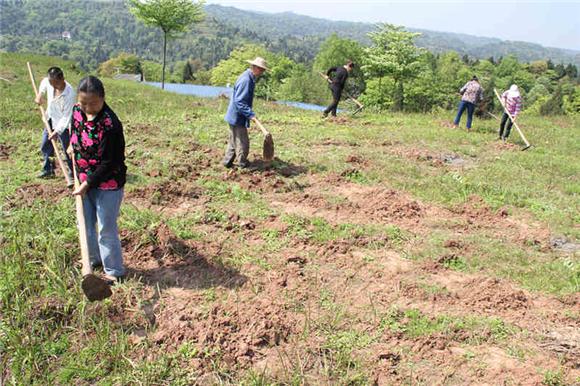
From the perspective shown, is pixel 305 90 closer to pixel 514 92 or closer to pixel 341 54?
pixel 341 54

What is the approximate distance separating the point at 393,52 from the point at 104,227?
102ft

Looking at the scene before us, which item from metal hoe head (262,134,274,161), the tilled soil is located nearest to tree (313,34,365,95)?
metal hoe head (262,134,274,161)

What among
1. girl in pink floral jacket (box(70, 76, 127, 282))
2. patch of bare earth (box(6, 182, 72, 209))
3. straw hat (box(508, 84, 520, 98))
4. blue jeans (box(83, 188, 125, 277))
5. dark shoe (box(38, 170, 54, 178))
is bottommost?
patch of bare earth (box(6, 182, 72, 209))

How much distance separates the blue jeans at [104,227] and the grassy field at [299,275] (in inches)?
9.9

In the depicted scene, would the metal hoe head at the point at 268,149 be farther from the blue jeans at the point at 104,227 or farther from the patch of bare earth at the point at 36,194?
the blue jeans at the point at 104,227

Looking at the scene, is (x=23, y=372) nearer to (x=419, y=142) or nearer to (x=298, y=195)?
(x=298, y=195)

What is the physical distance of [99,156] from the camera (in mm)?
3746

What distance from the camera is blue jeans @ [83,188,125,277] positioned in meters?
3.91

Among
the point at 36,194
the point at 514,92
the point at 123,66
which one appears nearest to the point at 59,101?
the point at 36,194

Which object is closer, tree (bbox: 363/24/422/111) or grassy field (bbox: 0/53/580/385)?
grassy field (bbox: 0/53/580/385)

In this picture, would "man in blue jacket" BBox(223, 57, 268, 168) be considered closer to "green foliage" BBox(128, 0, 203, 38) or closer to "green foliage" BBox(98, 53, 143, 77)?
"green foliage" BBox(128, 0, 203, 38)

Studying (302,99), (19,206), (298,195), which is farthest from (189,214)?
(302,99)

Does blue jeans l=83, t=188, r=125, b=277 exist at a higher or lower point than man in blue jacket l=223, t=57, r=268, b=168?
lower

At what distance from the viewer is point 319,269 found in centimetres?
481
